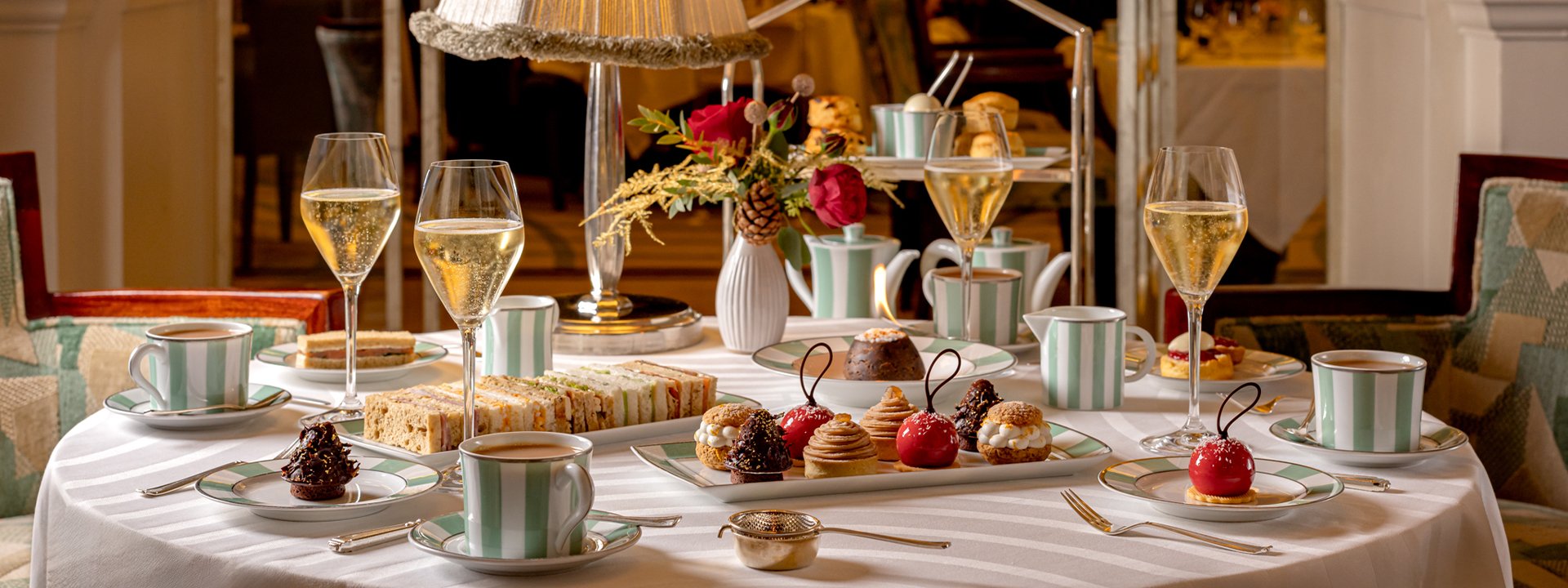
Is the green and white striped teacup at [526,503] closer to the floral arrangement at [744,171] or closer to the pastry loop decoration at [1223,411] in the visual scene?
the pastry loop decoration at [1223,411]

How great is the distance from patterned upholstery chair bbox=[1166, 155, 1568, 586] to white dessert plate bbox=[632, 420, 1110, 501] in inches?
42.6

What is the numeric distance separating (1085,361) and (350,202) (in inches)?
30.7

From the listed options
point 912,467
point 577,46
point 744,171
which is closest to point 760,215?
point 744,171

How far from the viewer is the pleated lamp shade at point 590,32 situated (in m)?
1.85

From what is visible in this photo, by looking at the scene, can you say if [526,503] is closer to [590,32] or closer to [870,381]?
[870,381]

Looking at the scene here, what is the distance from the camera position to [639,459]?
1361 millimetres

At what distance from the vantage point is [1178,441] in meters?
1.42

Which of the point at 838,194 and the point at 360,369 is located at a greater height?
the point at 838,194

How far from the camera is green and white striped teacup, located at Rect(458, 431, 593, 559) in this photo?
1.01m

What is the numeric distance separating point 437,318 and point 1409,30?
111 inches

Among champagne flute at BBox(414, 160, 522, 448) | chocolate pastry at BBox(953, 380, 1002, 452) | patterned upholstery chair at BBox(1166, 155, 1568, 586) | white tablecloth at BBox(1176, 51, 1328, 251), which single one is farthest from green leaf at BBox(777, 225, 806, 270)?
white tablecloth at BBox(1176, 51, 1328, 251)

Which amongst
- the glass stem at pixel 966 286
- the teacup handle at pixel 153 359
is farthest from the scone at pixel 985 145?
the teacup handle at pixel 153 359

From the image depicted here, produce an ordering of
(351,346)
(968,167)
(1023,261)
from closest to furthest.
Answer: (351,346) → (968,167) → (1023,261)

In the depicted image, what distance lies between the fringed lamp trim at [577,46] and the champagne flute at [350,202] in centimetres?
36
